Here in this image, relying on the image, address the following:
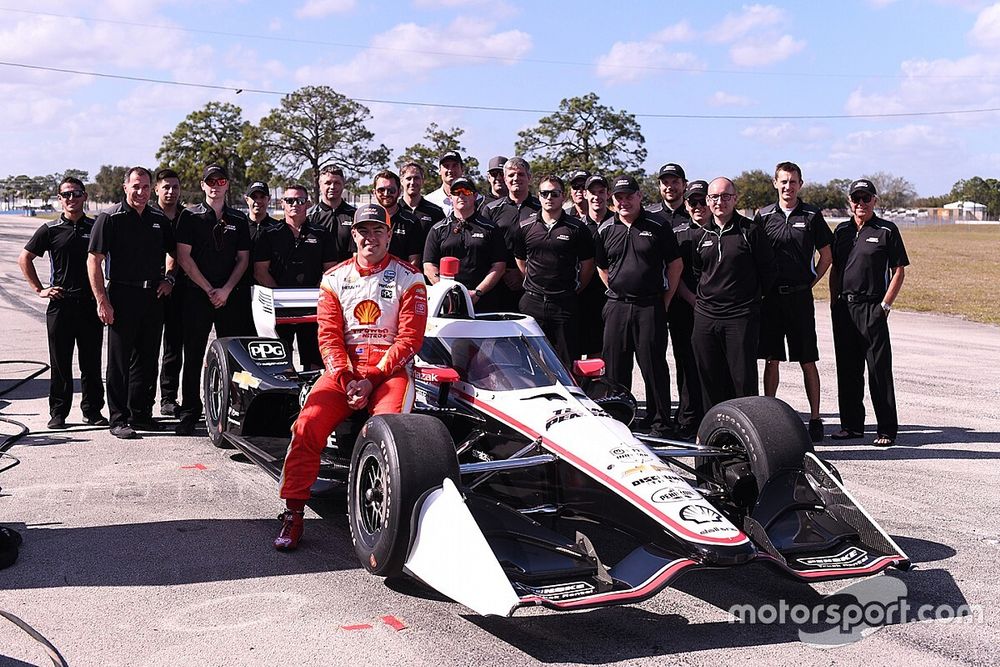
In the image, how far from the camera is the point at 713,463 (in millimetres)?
6160

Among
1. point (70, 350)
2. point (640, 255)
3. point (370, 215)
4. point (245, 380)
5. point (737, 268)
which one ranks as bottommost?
point (245, 380)

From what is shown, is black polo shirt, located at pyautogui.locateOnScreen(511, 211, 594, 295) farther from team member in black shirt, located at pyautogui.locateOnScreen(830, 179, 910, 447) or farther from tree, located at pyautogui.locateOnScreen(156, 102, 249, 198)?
tree, located at pyautogui.locateOnScreen(156, 102, 249, 198)

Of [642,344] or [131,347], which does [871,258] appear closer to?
[642,344]

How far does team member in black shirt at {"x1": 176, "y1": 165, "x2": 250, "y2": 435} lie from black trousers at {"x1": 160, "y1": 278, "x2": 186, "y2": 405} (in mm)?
186

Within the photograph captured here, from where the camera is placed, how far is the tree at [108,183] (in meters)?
130

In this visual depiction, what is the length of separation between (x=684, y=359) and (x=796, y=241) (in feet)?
4.88

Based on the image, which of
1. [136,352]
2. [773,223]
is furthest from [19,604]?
[773,223]

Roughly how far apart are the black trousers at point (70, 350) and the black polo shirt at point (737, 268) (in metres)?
5.59

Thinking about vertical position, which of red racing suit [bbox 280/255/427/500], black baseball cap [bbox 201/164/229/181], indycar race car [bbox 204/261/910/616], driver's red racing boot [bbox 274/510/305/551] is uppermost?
black baseball cap [bbox 201/164/229/181]

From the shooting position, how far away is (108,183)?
134 metres

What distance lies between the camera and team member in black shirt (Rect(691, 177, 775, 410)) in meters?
8.19

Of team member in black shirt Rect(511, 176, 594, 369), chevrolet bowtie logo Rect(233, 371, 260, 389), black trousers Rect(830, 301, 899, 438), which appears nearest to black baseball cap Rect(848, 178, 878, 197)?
black trousers Rect(830, 301, 899, 438)

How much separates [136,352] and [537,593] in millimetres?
6000

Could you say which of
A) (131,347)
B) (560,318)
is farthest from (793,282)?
(131,347)
